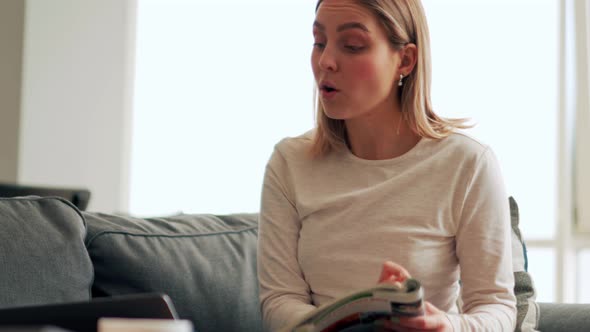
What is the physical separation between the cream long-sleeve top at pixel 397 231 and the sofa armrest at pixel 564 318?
1.11 feet

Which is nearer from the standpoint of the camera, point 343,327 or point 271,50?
point 343,327

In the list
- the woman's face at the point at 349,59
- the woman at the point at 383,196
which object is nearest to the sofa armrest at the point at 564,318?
the woman at the point at 383,196

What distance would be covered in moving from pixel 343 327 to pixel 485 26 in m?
3.01

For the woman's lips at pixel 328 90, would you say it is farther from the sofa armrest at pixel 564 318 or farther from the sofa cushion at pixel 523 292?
the sofa armrest at pixel 564 318

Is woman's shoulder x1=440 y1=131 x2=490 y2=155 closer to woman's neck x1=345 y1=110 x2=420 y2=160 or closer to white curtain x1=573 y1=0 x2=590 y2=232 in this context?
woman's neck x1=345 y1=110 x2=420 y2=160

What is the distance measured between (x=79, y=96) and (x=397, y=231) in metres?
3.25

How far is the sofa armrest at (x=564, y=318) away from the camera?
1.90 meters

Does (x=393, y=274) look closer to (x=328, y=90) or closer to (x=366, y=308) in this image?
(x=366, y=308)

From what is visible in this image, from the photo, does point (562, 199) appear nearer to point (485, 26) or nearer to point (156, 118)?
point (485, 26)

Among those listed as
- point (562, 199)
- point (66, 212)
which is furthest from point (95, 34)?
point (66, 212)

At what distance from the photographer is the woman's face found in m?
1.70

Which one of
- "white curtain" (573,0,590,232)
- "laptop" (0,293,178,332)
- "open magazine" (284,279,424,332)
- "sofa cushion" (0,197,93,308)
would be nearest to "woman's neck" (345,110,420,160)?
"open magazine" (284,279,424,332)

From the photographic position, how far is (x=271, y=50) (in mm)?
4539

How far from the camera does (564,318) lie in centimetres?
194
